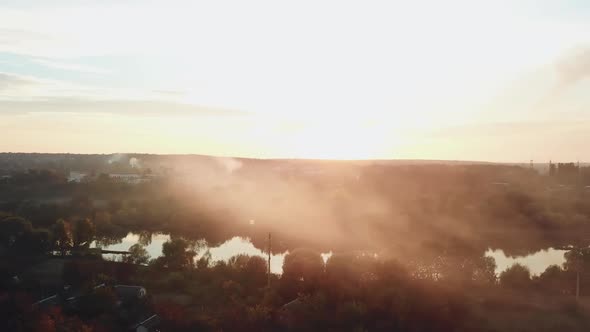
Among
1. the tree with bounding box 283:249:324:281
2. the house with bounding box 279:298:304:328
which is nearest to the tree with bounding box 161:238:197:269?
the tree with bounding box 283:249:324:281

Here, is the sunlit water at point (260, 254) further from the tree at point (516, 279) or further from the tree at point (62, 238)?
the tree at point (516, 279)

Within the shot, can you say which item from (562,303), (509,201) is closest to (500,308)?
(562,303)

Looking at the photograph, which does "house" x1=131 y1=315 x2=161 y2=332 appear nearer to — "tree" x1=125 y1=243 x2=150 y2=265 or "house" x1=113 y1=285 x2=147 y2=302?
"house" x1=113 y1=285 x2=147 y2=302

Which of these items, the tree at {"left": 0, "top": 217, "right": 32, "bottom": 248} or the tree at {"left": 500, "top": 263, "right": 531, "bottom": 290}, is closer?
the tree at {"left": 500, "top": 263, "right": 531, "bottom": 290}

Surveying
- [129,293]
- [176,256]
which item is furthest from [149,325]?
[176,256]

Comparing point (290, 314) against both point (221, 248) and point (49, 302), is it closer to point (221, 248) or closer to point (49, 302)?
point (49, 302)

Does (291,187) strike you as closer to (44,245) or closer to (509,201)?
(509,201)
